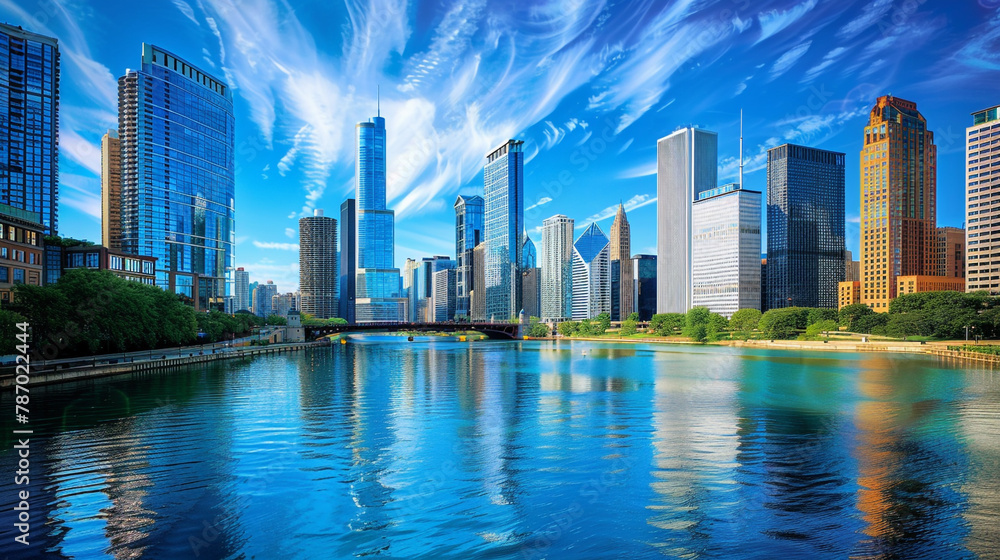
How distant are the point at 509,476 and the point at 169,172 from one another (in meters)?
196

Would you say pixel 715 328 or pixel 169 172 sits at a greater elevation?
pixel 169 172

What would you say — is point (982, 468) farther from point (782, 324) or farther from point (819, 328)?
point (782, 324)

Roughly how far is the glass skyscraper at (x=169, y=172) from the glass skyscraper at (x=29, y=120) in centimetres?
4234

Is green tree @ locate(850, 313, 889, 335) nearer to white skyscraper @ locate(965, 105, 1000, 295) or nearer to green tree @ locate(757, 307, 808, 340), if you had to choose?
green tree @ locate(757, 307, 808, 340)

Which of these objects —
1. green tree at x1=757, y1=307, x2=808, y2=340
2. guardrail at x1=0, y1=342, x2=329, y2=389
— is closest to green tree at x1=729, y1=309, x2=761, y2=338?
green tree at x1=757, y1=307, x2=808, y2=340

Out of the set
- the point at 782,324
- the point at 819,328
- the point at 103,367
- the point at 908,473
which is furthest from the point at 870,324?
the point at 103,367

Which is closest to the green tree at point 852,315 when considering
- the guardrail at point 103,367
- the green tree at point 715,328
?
the green tree at point 715,328

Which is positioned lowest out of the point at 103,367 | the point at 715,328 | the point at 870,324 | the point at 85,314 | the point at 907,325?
the point at 715,328

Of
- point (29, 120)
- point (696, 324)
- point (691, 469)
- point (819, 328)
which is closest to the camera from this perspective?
point (691, 469)

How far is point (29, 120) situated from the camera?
12288 centimetres

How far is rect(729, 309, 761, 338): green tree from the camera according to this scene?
16588 cm

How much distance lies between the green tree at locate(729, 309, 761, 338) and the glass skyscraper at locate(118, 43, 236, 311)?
171 meters

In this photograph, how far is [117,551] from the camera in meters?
17.5

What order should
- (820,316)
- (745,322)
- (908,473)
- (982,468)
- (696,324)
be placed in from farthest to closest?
(696,324)
(745,322)
(820,316)
(982,468)
(908,473)
